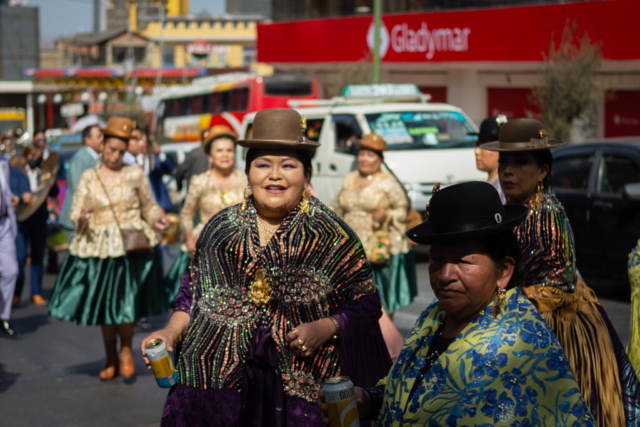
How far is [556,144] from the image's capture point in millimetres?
4375

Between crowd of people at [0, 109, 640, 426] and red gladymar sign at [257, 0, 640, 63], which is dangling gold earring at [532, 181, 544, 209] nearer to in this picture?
crowd of people at [0, 109, 640, 426]

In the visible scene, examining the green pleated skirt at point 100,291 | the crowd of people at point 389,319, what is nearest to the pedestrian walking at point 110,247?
the green pleated skirt at point 100,291

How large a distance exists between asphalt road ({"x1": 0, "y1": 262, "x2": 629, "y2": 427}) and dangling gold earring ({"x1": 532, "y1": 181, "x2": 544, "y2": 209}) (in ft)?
10.3

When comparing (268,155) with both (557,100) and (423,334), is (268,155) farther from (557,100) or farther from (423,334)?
(557,100)

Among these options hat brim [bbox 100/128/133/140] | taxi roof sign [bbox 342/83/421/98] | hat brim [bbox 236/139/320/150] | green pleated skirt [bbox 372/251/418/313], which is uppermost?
taxi roof sign [bbox 342/83/421/98]

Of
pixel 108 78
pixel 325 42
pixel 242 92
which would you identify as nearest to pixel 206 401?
pixel 242 92

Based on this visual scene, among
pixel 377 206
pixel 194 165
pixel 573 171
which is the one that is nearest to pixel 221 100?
pixel 194 165

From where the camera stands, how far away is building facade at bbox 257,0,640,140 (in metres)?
21.5

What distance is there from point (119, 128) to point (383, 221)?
230 centimetres

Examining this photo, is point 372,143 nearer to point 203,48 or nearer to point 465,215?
point 465,215

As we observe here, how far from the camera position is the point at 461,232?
94.7 inches

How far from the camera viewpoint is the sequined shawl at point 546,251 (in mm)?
4004

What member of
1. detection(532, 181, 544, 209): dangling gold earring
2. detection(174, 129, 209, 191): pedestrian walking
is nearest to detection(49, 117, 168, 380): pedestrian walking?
detection(532, 181, 544, 209): dangling gold earring

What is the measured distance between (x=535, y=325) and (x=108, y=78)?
229 feet
